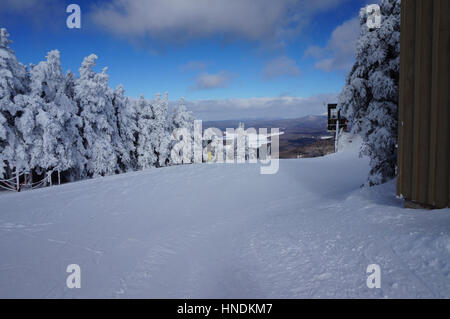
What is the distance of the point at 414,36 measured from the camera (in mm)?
4762

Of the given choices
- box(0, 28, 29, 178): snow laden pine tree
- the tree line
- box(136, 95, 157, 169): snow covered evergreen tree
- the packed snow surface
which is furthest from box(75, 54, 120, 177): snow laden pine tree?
the packed snow surface

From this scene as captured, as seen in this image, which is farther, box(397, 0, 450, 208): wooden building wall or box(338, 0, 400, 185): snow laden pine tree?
box(338, 0, 400, 185): snow laden pine tree

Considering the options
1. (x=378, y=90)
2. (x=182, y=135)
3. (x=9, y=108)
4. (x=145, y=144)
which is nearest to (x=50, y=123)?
(x=9, y=108)

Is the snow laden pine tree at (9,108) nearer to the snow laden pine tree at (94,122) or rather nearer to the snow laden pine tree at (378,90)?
the snow laden pine tree at (94,122)

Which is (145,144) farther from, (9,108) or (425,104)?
(425,104)

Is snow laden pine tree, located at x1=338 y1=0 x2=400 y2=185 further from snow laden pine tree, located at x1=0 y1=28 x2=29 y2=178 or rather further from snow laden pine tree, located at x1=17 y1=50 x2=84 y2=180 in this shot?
snow laden pine tree, located at x1=0 y1=28 x2=29 y2=178

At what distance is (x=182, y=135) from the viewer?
1252 inches

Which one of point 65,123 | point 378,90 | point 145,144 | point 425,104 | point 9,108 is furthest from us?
point 145,144

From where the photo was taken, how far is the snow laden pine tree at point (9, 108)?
15.8m

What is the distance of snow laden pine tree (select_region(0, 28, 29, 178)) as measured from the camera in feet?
51.9

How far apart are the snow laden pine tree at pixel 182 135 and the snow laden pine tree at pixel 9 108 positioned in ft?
49.2

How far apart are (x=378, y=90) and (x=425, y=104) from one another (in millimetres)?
3281

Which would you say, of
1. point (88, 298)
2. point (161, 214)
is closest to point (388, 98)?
point (161, 214)

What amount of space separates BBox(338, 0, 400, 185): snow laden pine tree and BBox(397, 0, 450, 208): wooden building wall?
2.62 meters
